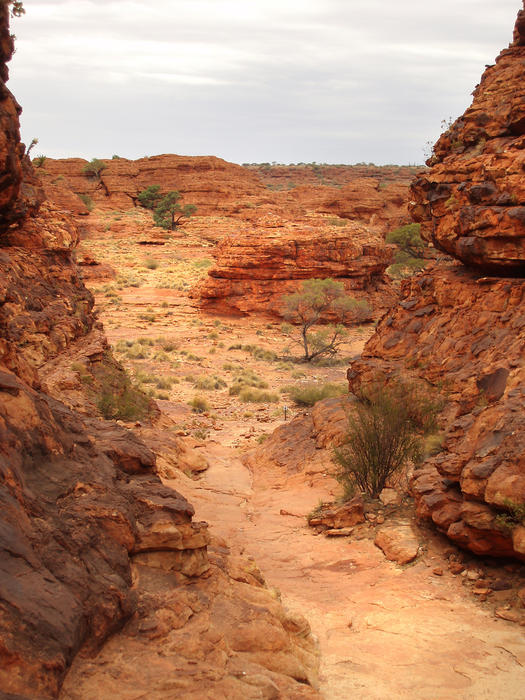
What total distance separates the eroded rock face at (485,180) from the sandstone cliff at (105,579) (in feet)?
22.5

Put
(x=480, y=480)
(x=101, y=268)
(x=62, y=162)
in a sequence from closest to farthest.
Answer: (x=480, y=480) < (x=101, y=268) < (x=62, y=162)

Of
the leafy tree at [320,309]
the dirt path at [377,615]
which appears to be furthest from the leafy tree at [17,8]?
the leafy tree at [320,309]

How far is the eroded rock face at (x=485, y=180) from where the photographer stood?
31.4 feet

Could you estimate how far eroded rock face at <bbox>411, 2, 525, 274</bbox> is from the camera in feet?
31.4

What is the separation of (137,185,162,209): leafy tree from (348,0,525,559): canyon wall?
4845cm

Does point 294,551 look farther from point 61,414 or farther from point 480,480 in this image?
point 61,414

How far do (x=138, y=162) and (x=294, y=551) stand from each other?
203ft

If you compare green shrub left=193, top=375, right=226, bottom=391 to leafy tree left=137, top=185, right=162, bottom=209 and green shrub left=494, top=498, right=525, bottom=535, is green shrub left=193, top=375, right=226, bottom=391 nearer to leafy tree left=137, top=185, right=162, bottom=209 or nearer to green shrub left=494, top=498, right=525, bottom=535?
green shrub left=494, top=498, right=525, bottom=535

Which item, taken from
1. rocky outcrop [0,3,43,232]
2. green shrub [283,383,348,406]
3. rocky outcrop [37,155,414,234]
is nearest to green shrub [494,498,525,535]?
rocky outcrop [0,3,43,232]

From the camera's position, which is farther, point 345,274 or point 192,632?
point 345,274

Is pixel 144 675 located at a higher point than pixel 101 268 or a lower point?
lower

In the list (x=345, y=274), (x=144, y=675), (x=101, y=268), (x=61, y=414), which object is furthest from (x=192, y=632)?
(x=101, y=268)

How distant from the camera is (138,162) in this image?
6366cm

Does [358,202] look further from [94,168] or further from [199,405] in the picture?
[199,405]
